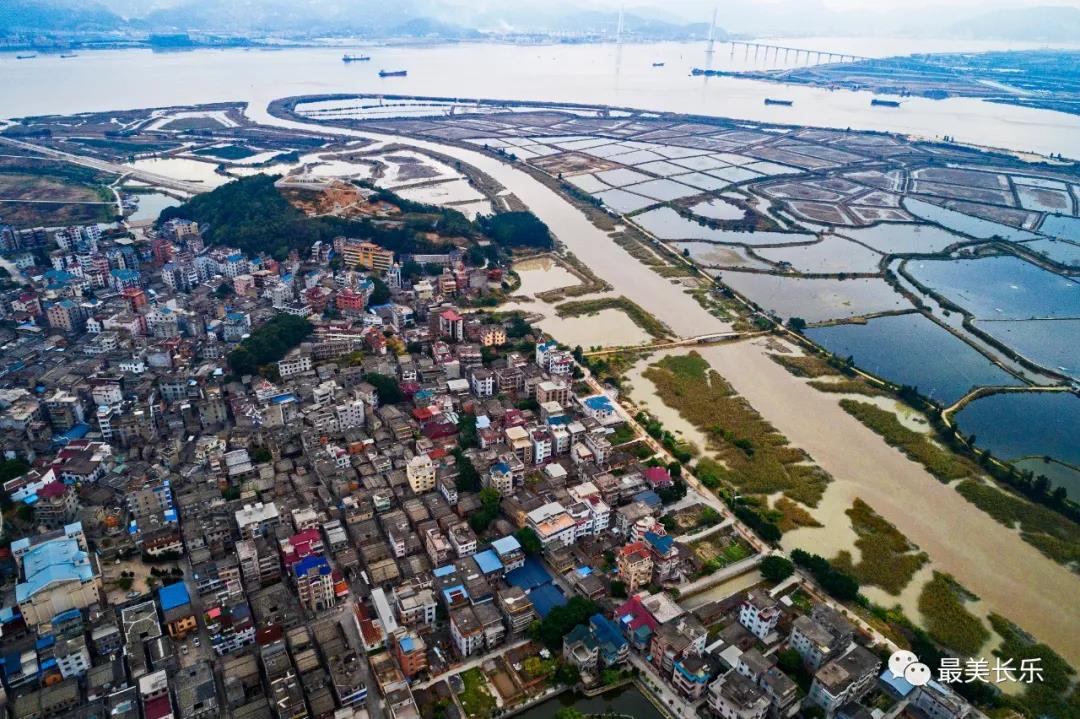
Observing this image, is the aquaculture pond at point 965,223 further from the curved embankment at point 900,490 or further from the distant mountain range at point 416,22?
the distant mountain range at point 416,22

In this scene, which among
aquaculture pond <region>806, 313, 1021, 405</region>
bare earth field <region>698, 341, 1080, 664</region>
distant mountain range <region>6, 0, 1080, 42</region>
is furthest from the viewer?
distant mountain range <region>6, 0, 1080, 42</region>

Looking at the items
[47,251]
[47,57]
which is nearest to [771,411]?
[47,251]

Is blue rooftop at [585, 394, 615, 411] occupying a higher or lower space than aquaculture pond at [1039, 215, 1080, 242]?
lower

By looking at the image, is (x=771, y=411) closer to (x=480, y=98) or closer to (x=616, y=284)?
(x=616, y=284)

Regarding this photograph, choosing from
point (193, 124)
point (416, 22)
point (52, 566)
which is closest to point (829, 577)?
point (52, 566)

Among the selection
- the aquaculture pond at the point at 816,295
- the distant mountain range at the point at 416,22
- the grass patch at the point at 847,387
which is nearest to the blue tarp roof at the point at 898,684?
the grass patch at the point at 847,387

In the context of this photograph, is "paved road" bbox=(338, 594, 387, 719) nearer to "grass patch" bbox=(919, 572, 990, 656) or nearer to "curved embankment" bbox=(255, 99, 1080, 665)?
"grass patch" bbox=(919, 572, 990, 656)

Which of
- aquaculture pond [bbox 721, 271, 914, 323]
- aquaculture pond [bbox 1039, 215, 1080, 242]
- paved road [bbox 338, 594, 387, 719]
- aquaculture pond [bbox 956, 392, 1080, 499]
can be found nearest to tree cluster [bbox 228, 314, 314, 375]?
paved road [bbox 338, 594, 387, 719]
